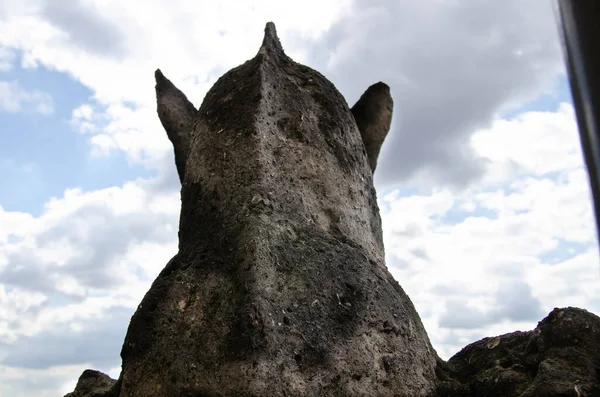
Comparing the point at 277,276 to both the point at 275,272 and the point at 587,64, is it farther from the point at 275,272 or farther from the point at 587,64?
the point at 587,64

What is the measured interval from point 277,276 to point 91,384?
1.65 meters

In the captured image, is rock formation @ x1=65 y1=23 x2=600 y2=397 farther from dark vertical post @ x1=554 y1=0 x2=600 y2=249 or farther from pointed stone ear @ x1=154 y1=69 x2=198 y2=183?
dark vertical post @ x1=554 y1=0 x2=600 y2=249

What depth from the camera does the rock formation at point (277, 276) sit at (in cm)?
300

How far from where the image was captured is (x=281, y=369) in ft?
9.60

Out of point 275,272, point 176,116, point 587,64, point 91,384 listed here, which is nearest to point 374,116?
point 176,116

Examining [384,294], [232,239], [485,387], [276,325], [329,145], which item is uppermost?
[329,145]

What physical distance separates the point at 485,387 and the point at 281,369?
1.12m

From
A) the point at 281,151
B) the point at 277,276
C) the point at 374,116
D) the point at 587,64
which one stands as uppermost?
the point at 374,116

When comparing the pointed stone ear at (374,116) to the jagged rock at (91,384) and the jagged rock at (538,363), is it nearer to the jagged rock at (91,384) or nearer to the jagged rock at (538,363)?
the jagged rock at (538,363)

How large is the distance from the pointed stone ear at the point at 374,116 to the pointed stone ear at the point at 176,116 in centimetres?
123

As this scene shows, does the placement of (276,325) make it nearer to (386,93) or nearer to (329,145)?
(329,145)

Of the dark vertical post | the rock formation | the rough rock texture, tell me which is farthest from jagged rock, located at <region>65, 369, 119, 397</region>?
the dark vertical post

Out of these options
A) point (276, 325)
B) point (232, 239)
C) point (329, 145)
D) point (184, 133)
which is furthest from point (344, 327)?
point (184, 133)

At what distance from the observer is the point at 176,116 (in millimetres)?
5172
